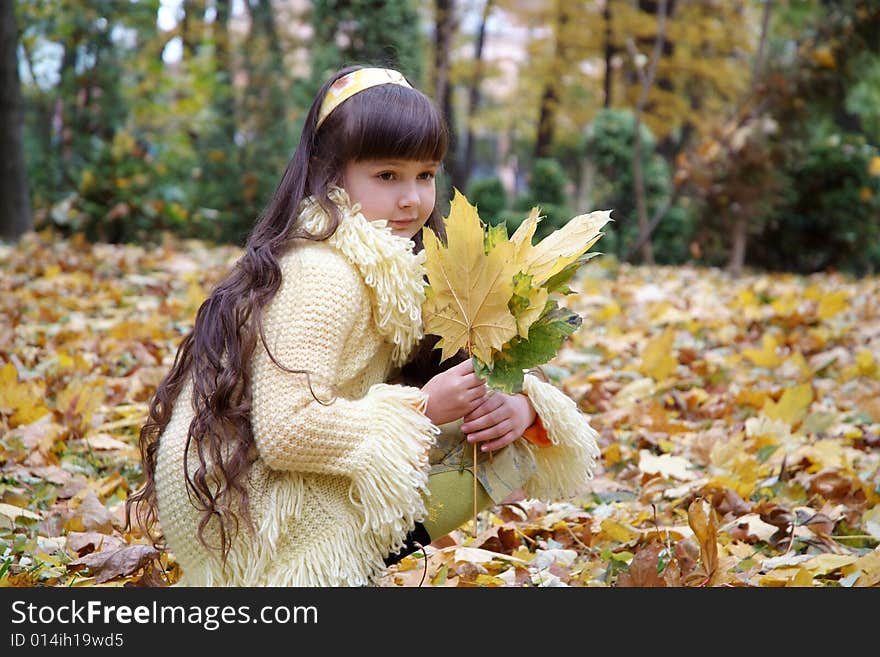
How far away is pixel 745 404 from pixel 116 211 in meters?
5.57

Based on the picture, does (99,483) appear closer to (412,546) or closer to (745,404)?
(412,546)

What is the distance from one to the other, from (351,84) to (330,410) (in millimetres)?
679

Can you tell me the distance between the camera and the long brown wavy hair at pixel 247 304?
1.66 m

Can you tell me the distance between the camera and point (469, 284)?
65.4 inches

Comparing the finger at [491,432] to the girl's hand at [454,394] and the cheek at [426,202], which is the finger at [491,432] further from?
the cheek at [426,202]

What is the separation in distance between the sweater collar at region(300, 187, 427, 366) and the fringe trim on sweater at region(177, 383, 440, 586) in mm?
128

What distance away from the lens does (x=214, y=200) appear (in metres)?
9.37

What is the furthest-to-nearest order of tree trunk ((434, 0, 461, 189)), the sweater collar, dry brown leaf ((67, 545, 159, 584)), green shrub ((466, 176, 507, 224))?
1. green shrub ((466, 176, 507, 224))
2. tree trunk ((434, 0, 461, 189))
3. dry brown leaf ((67, 545, 159, 584))
4. the sweater collar

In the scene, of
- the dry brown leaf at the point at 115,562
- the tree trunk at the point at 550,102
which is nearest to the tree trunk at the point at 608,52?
the tree trunk at the point at 550,102

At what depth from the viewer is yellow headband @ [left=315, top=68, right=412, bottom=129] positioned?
6.24 feet

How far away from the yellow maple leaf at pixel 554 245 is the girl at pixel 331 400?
0.71 ft

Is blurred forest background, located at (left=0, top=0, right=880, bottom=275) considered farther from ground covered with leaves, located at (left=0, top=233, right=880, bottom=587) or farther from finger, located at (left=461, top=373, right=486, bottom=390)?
finger, located at (left=461, top=373, right=486, bottom=390)

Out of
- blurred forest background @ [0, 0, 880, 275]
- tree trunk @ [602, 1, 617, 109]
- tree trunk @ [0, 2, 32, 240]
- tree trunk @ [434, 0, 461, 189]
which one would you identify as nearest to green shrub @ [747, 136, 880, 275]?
blurred forest background @ [0, 0, 880, 275]

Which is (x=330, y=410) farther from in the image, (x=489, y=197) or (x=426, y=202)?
(x=489, y=197)
